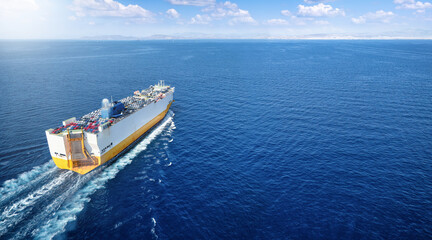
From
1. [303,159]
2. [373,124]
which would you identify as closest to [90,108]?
[303,159]

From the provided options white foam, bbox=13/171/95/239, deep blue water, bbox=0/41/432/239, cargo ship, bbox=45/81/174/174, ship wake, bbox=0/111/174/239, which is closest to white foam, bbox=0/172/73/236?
ship wake, bbox=0/111/174/239

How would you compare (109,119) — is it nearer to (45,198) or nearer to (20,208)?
(45,198)

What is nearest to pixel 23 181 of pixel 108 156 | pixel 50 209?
pixel 50 209

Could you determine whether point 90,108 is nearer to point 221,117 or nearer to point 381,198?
point 221,117

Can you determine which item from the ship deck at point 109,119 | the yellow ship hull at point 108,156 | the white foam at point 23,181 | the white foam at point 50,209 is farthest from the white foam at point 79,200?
the white foam at point 23,181

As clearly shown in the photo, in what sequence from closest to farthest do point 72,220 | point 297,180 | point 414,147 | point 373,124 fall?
point 72,220
point 297,180
point 414,147
point 373,124

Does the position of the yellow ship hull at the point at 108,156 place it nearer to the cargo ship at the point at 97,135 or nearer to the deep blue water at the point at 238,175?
the cargo ship at the point at 97,135
